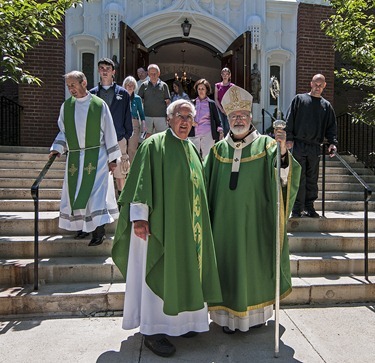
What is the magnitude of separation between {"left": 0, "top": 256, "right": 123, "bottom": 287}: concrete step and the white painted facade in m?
6.50

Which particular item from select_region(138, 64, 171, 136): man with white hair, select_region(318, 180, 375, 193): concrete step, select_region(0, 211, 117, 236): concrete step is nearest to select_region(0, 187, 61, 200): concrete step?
select_region(0, 211, 117, 236): concrete step

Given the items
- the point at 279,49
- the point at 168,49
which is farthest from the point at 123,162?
the point at 168,49

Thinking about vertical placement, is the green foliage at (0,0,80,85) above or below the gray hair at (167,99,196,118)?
above

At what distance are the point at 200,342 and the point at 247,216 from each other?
3.65 feet

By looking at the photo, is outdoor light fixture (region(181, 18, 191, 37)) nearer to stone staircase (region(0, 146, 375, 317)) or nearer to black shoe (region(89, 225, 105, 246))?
stone staircase (region(0, 146, 375, 317))

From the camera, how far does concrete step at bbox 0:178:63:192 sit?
255 inches

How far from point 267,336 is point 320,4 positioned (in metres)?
9.35

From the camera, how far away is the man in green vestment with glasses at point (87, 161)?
4.52 m

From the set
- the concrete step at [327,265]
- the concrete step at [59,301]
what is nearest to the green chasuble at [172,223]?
the concrete step at [59,301]

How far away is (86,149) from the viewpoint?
15.1ft

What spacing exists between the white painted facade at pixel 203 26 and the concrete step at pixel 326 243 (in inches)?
221

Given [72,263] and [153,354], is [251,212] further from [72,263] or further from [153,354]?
[72,263]

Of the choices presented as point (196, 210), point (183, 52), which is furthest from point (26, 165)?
point (183, 52)

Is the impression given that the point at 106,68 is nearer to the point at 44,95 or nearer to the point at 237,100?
the point at 237,100
